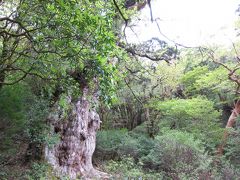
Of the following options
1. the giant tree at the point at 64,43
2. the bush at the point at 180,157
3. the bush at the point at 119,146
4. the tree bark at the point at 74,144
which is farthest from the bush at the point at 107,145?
the giant tree at the point at 64,43

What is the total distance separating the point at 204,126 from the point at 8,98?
8.20 meters

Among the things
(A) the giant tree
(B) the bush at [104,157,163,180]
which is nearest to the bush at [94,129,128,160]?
(B) the bush at [104,157,163,180]

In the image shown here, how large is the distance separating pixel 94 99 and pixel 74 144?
1.56 m

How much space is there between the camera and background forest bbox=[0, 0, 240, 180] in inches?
137

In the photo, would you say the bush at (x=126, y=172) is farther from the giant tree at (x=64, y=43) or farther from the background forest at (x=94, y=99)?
the giant tree at (x=64, y=43)

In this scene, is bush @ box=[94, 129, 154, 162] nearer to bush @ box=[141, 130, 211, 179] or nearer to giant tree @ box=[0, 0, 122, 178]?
bush @ box=[141, 130, 211, 179]

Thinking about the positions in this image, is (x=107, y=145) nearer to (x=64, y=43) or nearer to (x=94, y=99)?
(x=94, y=99)

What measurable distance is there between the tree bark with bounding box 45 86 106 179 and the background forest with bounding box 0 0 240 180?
1.1 inches

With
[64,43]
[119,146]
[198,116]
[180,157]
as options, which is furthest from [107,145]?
[64,43]

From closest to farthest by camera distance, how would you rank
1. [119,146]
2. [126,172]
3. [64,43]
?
[64,43], [126,172], [119,146]

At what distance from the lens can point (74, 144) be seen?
755 cm

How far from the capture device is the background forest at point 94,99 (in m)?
3.47

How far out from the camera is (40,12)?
4020mm

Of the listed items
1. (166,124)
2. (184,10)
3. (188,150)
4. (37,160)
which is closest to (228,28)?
(184,10)
